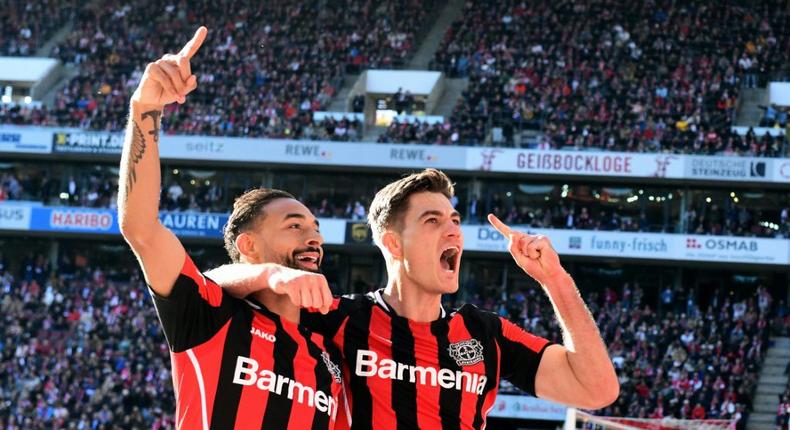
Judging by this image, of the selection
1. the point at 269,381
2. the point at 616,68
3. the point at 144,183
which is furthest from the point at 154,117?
the point at 616,68

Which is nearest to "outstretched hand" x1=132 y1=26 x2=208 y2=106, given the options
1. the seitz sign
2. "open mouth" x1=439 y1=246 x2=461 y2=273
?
"open mouth" x1=439 y1=246 x2=461 y2=273

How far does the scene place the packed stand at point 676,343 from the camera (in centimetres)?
2702

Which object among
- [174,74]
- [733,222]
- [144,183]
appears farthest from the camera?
[733,222]

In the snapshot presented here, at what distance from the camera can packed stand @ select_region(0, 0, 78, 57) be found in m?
43.2

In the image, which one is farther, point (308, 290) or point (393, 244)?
point (393, 244)

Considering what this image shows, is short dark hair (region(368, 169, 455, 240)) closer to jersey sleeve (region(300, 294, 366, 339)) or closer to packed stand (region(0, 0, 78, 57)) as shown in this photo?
jersey sleeve (region(300, 294, 366, 339))

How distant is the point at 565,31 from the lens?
3991cm

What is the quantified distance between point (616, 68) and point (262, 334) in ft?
114

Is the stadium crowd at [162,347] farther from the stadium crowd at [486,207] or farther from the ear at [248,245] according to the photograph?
the ear at [248,245]

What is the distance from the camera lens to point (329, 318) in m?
4.89

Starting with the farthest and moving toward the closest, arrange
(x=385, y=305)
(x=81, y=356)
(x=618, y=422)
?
(x=81, y=356) → (x=618, y=422) → (x=385, y=305)

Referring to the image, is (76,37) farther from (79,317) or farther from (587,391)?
(587,391)

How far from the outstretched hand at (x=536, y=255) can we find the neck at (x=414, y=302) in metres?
0.36

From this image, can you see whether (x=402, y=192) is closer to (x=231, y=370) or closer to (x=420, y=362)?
(x=420, y=362)
